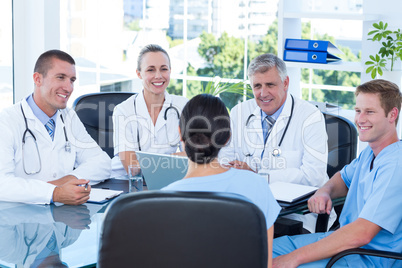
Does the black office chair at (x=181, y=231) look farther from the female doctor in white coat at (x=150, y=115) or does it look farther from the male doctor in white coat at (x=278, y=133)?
the female doctor in white coat at (x=150, y=115)

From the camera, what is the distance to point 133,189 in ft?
7.32

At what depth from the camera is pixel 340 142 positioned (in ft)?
8.75

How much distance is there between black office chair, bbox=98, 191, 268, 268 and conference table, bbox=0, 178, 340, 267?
0.26 metres

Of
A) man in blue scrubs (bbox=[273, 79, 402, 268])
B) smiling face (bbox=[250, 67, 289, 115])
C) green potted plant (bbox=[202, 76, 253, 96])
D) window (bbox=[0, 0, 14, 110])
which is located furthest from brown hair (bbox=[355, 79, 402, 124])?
window (bbox=[0, 0, 14, 110])

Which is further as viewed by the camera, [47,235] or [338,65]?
[338,65]

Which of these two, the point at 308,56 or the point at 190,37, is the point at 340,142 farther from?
the point at 190,37

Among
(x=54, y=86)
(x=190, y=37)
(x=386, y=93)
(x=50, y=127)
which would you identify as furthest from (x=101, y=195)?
(x=190, y=37)

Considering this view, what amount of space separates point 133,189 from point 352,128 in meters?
1.13

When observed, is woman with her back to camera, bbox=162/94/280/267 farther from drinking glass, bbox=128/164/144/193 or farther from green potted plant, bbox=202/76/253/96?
green potted plant, bbox=202/76/253/96

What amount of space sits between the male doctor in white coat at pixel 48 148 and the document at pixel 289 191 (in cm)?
75

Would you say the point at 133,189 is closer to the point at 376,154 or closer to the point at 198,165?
the point at 198,165

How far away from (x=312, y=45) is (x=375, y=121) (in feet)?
5.94

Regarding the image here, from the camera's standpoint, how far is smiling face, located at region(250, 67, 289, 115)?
2705mm

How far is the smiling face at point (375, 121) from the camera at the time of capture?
1.96 meters
